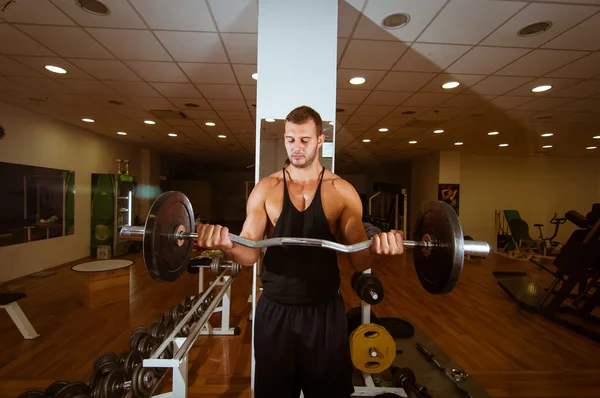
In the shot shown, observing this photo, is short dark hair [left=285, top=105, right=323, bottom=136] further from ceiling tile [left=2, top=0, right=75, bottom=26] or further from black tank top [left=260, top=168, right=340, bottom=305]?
ceiling tile [left=2, top=0, right=75, bottom=26]

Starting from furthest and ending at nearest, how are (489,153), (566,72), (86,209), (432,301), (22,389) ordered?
(489,153), (86,209), (432,301), (566,72), (22,389)

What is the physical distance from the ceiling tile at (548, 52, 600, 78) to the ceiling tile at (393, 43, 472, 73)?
1.01 metres

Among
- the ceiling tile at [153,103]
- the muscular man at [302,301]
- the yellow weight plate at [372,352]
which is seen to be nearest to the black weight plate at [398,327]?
the yellow weight plate at [372,352]

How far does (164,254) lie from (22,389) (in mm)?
1789

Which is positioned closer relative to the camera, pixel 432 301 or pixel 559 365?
pixel 559 365

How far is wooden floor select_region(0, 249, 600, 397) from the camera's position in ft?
6.33

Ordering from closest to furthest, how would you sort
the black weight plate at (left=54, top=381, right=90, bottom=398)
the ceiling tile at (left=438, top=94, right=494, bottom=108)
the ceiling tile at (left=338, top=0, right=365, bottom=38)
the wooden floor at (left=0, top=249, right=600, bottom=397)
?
the black weight plate at (left=54, top=381, right=90, bottom=398) < the ceiling tile at (left=338, top=0, right=365, bottom=38) < the wooden floor at (left=0, top=249, right=600, bottom=397) < the ceiling tile at (left=438, top=94, right=494, bottom=108)

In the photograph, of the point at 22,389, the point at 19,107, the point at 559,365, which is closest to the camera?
the point at 22,389

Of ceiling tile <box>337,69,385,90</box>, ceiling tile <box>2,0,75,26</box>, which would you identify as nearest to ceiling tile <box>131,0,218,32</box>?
ceiling tile <box>2,0,75,26</box>

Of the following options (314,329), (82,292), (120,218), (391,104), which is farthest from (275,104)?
(120,218)

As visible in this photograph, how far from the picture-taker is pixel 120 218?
566cm

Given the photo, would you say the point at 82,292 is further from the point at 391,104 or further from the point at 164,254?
the point at 391,104

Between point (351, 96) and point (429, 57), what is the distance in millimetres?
1061

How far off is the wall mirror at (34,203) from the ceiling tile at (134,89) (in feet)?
6.39
